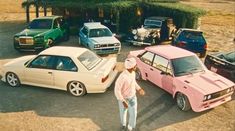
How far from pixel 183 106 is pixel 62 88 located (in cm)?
423

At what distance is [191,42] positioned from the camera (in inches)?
648

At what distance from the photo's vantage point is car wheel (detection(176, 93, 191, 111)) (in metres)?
10.1

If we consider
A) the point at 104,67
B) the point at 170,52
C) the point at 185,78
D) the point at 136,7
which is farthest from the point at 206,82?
the point at 136,7

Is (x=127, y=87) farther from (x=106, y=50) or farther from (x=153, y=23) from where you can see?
(x=153, y=23)

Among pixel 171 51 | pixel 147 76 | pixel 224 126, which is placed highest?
pixel 171 51

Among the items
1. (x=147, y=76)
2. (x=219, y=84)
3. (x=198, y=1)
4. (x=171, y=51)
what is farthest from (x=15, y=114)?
(x=198, y=1)

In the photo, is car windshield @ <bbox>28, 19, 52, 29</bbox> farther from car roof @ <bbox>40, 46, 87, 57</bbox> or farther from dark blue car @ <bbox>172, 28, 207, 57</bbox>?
dark blue car @ <bbox>172, 28, 207, 57</bbox>

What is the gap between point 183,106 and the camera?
33.6 ft

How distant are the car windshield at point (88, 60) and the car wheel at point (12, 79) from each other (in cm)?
260

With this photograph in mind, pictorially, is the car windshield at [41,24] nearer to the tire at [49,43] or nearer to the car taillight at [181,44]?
the tire at [49,43]

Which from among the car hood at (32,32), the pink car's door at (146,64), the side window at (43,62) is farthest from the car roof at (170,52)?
the car hood at (32,32)

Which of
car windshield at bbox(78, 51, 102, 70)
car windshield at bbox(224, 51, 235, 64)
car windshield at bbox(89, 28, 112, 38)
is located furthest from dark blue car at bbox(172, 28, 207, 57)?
car windshield at bbox(78, 51, 102, 70)

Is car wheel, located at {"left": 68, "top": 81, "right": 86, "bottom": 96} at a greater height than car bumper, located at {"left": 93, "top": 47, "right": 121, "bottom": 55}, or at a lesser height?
lesser

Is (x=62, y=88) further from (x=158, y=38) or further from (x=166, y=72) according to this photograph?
(x=158, y=38)
